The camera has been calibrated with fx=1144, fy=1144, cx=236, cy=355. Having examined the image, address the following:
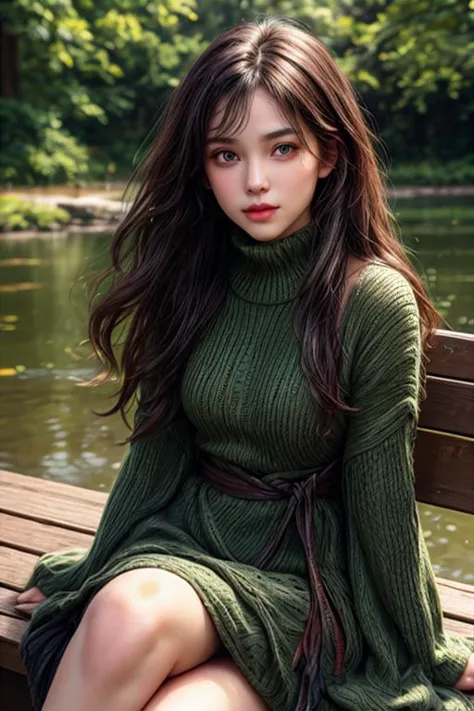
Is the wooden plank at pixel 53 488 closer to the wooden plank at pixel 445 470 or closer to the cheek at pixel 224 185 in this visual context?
the wooden plank at pixel 445 470

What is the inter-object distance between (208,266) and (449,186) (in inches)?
834

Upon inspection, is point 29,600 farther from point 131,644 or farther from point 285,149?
point 285,149

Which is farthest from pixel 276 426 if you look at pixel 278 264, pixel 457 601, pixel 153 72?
pixel 153 72

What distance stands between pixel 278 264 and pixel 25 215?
1360 centimetres

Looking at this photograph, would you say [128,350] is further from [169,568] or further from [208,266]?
[169,568]

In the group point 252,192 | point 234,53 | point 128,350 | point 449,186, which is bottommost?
point 449,186

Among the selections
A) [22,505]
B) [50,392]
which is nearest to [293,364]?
[22,505]

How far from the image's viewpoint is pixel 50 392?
19.5 feet

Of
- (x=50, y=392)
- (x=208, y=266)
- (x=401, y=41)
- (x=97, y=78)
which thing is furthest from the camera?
(x=97, y=78)

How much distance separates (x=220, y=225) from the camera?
8.10 ft

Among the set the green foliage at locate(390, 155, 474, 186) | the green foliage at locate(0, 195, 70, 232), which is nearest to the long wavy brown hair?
the green foliage at locate(0, 195, 70, 232)

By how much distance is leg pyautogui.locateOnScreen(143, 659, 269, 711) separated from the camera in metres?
1.88

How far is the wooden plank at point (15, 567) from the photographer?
2.66 m

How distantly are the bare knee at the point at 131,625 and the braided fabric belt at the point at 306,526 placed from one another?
0.29 m
